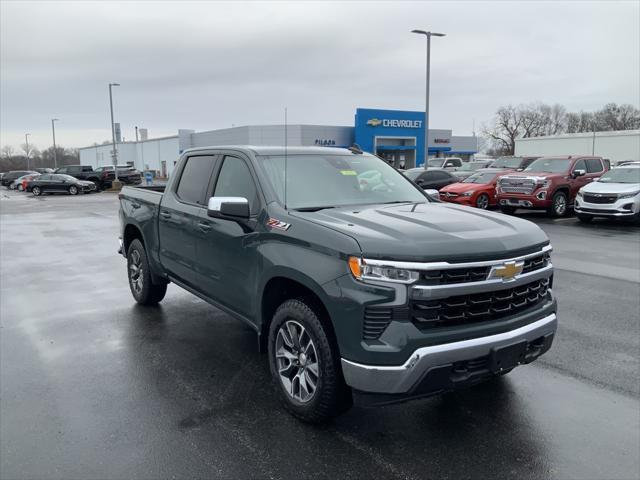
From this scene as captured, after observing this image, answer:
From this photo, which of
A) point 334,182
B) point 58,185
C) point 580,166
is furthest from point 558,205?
point 58,185

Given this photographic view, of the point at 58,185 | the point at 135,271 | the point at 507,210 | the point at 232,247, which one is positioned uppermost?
the point at 232,247

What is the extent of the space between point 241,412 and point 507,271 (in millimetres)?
2119

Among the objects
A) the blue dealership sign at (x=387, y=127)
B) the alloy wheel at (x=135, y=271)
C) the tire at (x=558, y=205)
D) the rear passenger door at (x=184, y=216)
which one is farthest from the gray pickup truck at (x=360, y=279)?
Answer: the blue dealership sign at (x=387, y=127)

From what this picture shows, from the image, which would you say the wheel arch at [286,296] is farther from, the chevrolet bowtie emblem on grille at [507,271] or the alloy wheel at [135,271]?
the alloy wheel at [135,271]

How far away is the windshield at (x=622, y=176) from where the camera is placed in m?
16.2

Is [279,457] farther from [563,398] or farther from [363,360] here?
[563,398]

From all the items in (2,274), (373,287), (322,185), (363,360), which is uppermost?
(322,185)

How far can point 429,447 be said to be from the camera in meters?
3.45

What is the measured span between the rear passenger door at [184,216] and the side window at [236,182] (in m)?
0.24

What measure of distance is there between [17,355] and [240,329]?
2.16 metres

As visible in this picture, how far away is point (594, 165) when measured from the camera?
18734mm

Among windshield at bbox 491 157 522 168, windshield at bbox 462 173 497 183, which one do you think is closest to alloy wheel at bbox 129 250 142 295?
windshield at bbox 462 173 497 183

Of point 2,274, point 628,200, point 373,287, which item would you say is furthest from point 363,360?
point 628,200

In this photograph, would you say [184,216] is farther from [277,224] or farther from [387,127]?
[387,127]
